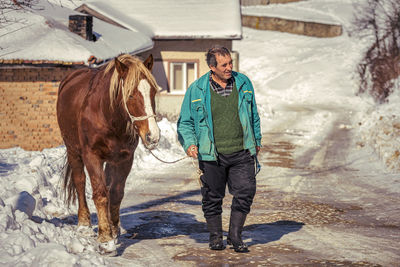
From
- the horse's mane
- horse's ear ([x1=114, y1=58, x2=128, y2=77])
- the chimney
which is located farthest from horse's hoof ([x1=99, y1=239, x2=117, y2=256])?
the chimney

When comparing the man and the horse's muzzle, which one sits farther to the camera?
the man

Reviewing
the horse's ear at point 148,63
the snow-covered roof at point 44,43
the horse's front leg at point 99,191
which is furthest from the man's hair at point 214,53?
the snow-covered roof at point 44,43

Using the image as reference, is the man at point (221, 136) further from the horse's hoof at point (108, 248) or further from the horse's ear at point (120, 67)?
the horse's hoof at point (108, 248)

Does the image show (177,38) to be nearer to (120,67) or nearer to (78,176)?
(78,176)

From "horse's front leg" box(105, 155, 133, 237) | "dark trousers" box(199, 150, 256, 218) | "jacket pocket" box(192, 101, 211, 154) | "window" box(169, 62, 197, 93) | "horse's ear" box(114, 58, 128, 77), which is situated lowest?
"window" box(169, 62, 197, 93)

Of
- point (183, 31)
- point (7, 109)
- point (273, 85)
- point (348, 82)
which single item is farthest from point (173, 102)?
point (348, 82)

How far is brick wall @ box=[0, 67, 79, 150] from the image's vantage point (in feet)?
51.2

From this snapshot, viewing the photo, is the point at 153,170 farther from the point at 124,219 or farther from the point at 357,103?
the point at 357,103

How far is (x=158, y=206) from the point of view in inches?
339

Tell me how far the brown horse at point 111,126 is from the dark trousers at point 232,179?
2.48 feet

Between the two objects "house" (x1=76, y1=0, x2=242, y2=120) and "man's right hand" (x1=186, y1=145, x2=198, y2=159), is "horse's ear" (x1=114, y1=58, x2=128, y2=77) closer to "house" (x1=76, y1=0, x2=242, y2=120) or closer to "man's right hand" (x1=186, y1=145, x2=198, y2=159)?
"man's right hand" (x1=186, y1=145, x2=198, y2=159)

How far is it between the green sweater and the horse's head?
622 mm

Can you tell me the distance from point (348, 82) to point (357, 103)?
8.30 meters

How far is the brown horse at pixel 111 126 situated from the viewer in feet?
17.9
